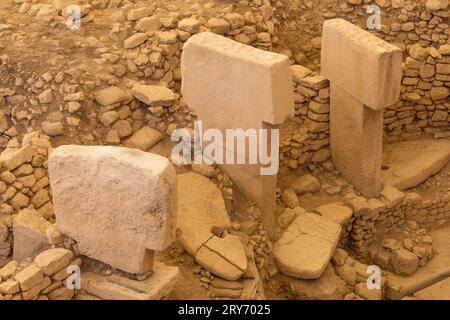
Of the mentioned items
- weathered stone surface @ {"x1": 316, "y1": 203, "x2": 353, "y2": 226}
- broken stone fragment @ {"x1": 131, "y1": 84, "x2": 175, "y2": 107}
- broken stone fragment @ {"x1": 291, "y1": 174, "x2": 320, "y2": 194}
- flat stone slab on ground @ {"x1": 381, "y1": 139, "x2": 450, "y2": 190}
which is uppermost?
broken stone fragment @ {"x1": 131, "y1": 84, "x2": 175, "y2": 107}

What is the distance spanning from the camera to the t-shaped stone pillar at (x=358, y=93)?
708 centimetres

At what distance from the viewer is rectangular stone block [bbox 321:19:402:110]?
7031mm

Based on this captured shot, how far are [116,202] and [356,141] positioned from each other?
3252mm

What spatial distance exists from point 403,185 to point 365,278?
1520 millimetres

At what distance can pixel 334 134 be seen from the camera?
26.4ft

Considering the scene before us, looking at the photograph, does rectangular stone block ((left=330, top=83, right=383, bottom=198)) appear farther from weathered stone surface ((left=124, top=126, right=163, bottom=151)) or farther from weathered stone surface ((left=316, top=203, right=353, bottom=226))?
weathered stone surface ((left=124, top=126, right=163, bottom=151))

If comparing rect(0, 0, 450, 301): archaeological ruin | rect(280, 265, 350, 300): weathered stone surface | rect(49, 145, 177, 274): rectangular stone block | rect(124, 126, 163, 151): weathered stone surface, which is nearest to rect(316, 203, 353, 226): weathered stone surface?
rect(0, 0, 450, 301): archaeological ruin

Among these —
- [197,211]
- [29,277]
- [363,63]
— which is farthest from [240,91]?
[29,277]

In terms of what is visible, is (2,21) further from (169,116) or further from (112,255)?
(112,255)

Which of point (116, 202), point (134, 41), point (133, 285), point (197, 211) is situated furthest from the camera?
point (134, 41)

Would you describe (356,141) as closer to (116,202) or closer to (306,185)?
(306,185)

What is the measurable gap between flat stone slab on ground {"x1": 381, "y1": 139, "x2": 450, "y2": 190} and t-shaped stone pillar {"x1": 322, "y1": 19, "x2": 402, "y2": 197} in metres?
0.47

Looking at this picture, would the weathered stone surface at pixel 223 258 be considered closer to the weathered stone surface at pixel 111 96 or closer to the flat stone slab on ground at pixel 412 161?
the weathered stone surface at pixel 111 96

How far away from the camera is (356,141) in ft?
25.5
